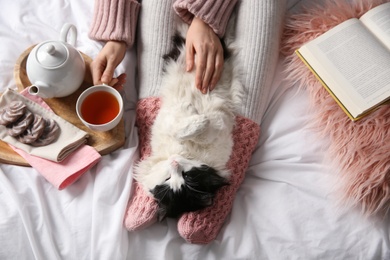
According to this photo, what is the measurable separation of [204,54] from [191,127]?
23 centimetres

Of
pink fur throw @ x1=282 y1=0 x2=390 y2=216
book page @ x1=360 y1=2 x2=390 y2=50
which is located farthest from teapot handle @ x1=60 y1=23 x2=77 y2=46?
book page @ x1=360 y1=2 x2=390 y2=50

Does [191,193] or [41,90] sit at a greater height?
[41,90]

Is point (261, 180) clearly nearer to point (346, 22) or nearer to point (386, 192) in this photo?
point (386, 192)

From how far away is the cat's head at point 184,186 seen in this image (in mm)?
716

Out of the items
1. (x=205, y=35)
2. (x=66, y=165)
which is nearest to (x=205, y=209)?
(x=66, y=165)

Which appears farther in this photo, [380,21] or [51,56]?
[380,21]

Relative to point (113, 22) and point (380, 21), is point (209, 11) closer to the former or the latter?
point (113, 22)

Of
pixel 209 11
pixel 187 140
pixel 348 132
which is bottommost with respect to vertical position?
pixel 348 132

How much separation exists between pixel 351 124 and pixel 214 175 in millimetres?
381

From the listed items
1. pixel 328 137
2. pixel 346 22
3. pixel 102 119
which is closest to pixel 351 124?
pixel 328 137

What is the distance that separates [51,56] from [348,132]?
0.74m

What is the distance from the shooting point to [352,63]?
2.86ft

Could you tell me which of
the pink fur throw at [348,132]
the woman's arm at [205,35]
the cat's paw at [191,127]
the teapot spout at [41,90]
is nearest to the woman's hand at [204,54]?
the woman's arm at [205,35]

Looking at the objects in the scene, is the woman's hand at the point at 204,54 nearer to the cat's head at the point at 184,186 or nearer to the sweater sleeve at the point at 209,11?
the sweater sleeve at the point at 209,11
